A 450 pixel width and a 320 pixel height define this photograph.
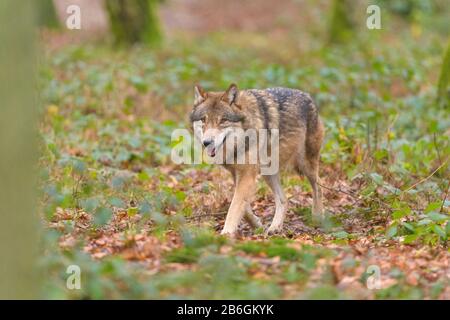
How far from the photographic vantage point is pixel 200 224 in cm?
885

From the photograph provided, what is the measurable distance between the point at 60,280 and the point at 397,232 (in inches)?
154

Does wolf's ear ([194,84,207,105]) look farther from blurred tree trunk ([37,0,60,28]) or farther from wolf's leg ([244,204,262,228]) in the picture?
blurred tree trunk ([37,0,60,28])

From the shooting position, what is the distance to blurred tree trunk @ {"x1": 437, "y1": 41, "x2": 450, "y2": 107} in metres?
13.6

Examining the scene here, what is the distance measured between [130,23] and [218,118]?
518 inches

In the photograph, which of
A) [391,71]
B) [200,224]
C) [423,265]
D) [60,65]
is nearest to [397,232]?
[423,265]

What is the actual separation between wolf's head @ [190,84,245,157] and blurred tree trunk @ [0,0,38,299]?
366 cm

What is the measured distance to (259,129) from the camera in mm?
9211

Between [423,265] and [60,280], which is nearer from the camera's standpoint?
[60,280]

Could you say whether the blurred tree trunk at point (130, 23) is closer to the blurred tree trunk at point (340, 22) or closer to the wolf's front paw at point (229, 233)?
the blurred tree trunk at point (340, 22)

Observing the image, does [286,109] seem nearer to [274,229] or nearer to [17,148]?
[274,229]

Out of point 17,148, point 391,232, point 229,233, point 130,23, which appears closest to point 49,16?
point 130,23

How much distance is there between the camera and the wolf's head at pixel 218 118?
8867 mm

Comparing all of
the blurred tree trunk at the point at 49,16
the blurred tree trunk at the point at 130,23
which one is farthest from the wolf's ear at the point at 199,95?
the blurred tree trunk at the point at 49,16

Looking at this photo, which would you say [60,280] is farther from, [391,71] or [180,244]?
[391,71]
